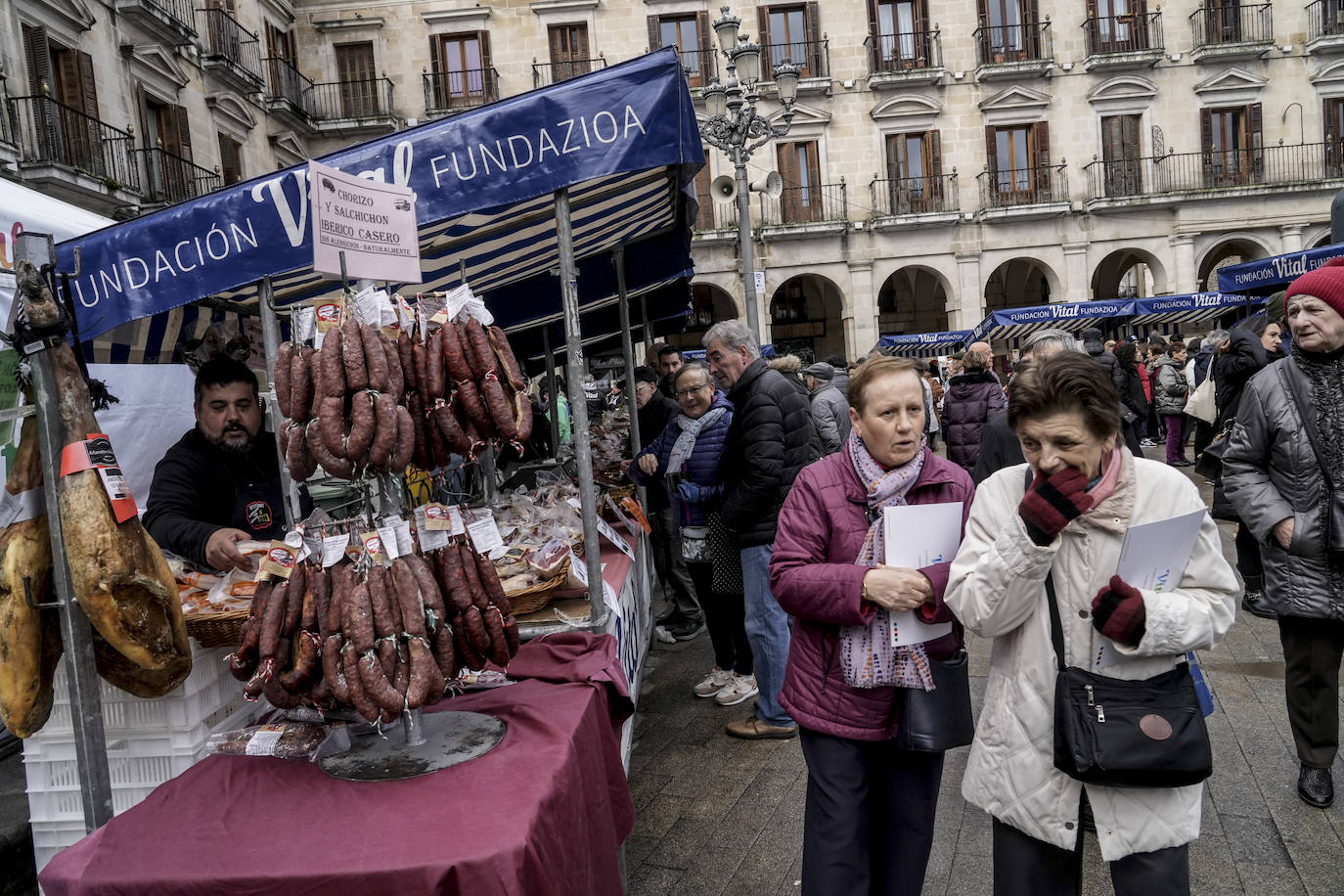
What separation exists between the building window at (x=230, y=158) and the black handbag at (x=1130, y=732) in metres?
20.9

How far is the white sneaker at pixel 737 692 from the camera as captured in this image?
483 cm

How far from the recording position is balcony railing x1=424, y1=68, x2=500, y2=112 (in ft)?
77.7

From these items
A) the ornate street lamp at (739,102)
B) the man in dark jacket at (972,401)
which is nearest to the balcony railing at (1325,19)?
the ornate street lamp at (739,102)

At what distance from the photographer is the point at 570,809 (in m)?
2.08

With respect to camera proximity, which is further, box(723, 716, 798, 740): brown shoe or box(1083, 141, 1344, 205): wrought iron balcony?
box(1083, 141, 1344, 205): wrought iron balcony

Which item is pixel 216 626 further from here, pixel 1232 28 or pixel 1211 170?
pixel 1232 28

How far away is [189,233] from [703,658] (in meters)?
4.01

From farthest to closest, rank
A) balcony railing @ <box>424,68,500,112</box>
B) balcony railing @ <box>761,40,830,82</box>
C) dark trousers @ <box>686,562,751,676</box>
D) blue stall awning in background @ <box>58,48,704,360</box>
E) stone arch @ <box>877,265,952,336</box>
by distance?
stone arch @ <box>877,265,952,336</box> → balcony railing @ <box>761,40,830,82</box> → balcony railing @ <box>424,68,500,112</box> → dark trousers @ <box>686,562,751,676</box> → blue stall awning in background @ <box>58,48,704,360</box>

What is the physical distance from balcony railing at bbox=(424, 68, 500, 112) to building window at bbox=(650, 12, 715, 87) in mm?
Answer: 4618

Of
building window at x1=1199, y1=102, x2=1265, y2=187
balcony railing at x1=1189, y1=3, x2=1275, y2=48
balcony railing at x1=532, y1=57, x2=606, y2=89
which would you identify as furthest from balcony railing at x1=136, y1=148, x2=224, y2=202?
balcony railing at x1=1189, y1=3, x2=1275, y2=48

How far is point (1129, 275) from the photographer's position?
34781 mm

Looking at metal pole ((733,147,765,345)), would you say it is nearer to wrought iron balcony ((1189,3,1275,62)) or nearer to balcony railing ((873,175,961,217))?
balcony railing ((873,175,961,217))

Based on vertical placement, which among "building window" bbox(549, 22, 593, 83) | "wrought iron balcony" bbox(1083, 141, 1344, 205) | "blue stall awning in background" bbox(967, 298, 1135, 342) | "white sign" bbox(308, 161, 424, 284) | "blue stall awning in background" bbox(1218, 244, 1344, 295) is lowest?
"white sign" bbox(308, 161, 424, 284)

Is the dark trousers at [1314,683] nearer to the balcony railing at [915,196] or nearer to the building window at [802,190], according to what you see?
the building window at [802,190]
